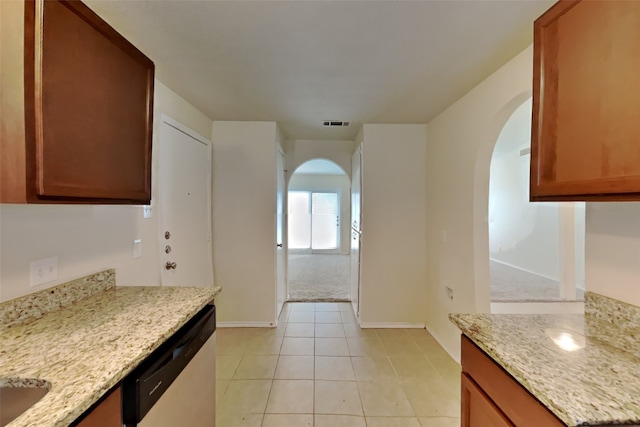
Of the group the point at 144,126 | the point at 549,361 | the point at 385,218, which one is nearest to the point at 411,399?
the point at 549,361

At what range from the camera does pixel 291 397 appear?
6.69ft

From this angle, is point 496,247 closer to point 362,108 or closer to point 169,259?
point 362,108

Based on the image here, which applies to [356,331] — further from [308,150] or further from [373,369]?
[308,150]

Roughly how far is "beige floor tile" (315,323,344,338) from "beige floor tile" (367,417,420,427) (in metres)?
1.17

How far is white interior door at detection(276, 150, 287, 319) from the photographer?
11.0 feet

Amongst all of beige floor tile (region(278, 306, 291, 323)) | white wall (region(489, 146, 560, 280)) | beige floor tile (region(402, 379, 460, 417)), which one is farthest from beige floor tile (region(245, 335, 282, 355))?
white wall (region(489, 146, 560, 280))

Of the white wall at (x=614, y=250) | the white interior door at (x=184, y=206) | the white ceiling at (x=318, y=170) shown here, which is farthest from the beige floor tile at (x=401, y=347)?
the white ceiling at (x=318, y=170)

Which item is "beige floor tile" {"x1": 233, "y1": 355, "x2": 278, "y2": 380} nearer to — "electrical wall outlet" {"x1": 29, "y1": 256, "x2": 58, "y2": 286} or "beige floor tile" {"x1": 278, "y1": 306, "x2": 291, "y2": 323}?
"beige floor tile" {"x1": 278, "y1": 306, "x2": 291, "y2": 323}

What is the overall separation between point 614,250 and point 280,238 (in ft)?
9.73

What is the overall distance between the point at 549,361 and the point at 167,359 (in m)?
1.33

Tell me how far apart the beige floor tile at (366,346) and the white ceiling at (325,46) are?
2341mm

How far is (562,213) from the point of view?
3.45 meters

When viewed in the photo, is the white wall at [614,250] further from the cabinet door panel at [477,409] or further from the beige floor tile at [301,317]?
the beige floor tile at [301,317]

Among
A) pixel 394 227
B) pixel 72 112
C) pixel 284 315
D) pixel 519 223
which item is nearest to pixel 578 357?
pixel 72 112
